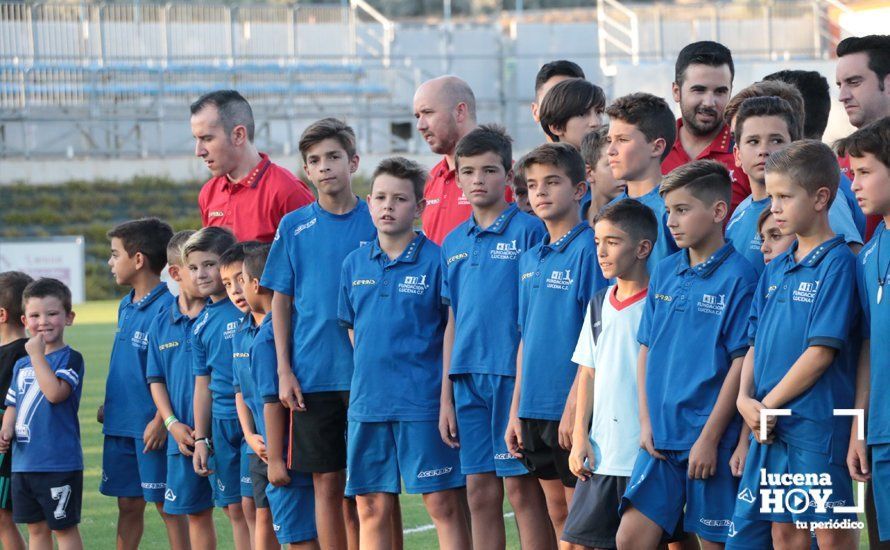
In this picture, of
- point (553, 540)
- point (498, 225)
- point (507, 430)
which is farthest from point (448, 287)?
point (553, 540)

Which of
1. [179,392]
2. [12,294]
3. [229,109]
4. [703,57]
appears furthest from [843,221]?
[12,294]

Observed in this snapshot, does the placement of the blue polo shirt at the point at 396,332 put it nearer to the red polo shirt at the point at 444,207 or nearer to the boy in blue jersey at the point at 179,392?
the red polo shirt at the point at 444,207

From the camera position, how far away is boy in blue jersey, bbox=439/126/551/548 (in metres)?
5.16

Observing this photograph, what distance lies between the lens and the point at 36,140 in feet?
96.2

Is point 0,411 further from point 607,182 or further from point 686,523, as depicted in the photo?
point 686,523

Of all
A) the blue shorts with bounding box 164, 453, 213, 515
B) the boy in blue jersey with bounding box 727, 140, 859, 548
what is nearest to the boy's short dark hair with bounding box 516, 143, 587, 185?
the boy in blue jersey with bounding box 727, 140, 859, 548

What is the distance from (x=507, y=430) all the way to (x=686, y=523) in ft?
2.78

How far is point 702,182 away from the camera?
4.52 metres

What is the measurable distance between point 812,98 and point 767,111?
1.22m

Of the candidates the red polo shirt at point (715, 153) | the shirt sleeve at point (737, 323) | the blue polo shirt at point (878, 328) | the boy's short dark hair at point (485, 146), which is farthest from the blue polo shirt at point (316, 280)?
the blue polo shirt at point (878, 328)

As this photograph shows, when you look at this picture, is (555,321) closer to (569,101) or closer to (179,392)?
(569,101)

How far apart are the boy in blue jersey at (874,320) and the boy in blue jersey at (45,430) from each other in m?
3.85

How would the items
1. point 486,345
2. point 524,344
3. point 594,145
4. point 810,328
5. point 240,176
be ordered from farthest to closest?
point 240,176 < point 594,145 < point 486,345 < point 524,344 < point 810,328

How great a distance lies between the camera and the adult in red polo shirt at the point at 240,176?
629cm
